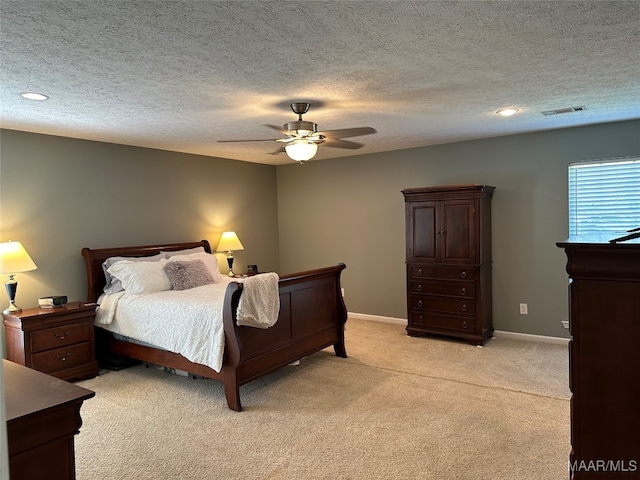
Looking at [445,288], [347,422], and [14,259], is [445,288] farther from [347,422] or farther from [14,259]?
[14,259]

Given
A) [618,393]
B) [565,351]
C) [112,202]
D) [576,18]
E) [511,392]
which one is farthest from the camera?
[112,202]

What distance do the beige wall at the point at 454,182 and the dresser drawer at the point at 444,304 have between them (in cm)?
52

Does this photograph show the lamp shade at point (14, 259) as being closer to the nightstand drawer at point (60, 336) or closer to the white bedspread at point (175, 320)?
the nightstand drawer at point (60, 336)

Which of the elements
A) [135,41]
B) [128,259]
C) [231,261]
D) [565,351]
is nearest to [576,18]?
[135,41]

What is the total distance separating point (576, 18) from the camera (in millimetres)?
1991

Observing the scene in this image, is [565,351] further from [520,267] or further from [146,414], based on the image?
[146,414]

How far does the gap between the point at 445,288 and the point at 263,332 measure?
92.5 inches

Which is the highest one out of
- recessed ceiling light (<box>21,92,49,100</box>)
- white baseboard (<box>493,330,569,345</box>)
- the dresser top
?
recessed ceiling light (<box>21,92,49,100</box>)

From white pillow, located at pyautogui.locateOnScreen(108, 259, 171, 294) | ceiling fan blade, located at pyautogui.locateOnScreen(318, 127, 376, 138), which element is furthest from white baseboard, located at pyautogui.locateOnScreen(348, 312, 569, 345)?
ceiling fan blade, located at pyautogui.locateOnScreen(318, 127, 376, 138)

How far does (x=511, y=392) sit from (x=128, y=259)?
3.87 m

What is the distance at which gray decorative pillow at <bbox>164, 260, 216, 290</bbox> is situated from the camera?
4.46 metres

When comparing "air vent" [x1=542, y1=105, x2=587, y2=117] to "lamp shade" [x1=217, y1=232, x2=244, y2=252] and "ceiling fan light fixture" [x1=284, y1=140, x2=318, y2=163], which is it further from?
"lamp shade" [x1=217, y1=232, x2=244, y2=252]

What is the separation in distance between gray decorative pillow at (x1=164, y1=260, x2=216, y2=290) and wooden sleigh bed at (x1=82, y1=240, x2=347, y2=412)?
1.78 ft

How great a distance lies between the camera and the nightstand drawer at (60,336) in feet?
12.3
